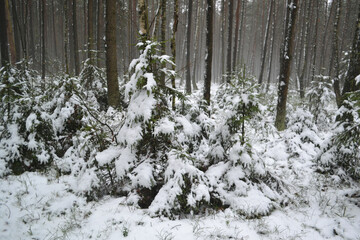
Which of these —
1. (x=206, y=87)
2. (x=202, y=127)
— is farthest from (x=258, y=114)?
(x=206, y=87)

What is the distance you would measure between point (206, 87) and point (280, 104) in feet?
10.9

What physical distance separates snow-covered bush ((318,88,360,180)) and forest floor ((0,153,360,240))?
80 centimetres

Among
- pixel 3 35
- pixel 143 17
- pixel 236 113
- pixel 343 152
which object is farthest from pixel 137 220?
pixel 3 35

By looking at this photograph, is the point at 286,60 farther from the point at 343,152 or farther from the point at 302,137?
the point at 343,152

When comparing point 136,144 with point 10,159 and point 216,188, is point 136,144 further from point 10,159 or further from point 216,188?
point 10,159

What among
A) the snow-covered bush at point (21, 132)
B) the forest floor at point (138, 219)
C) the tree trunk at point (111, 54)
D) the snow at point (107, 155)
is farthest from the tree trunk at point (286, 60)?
the snow-covered bush at point (21, 132)

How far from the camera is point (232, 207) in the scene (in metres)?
3.58

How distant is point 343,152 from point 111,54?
24.8 ft

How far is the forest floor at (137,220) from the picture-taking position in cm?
295

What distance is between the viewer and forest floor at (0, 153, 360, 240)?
2.95 m

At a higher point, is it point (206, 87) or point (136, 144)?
point (206, 87)

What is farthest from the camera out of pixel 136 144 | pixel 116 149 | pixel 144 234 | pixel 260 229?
pixel 116 149

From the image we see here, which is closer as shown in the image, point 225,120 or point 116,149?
point 116,149

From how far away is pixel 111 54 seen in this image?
721cm
